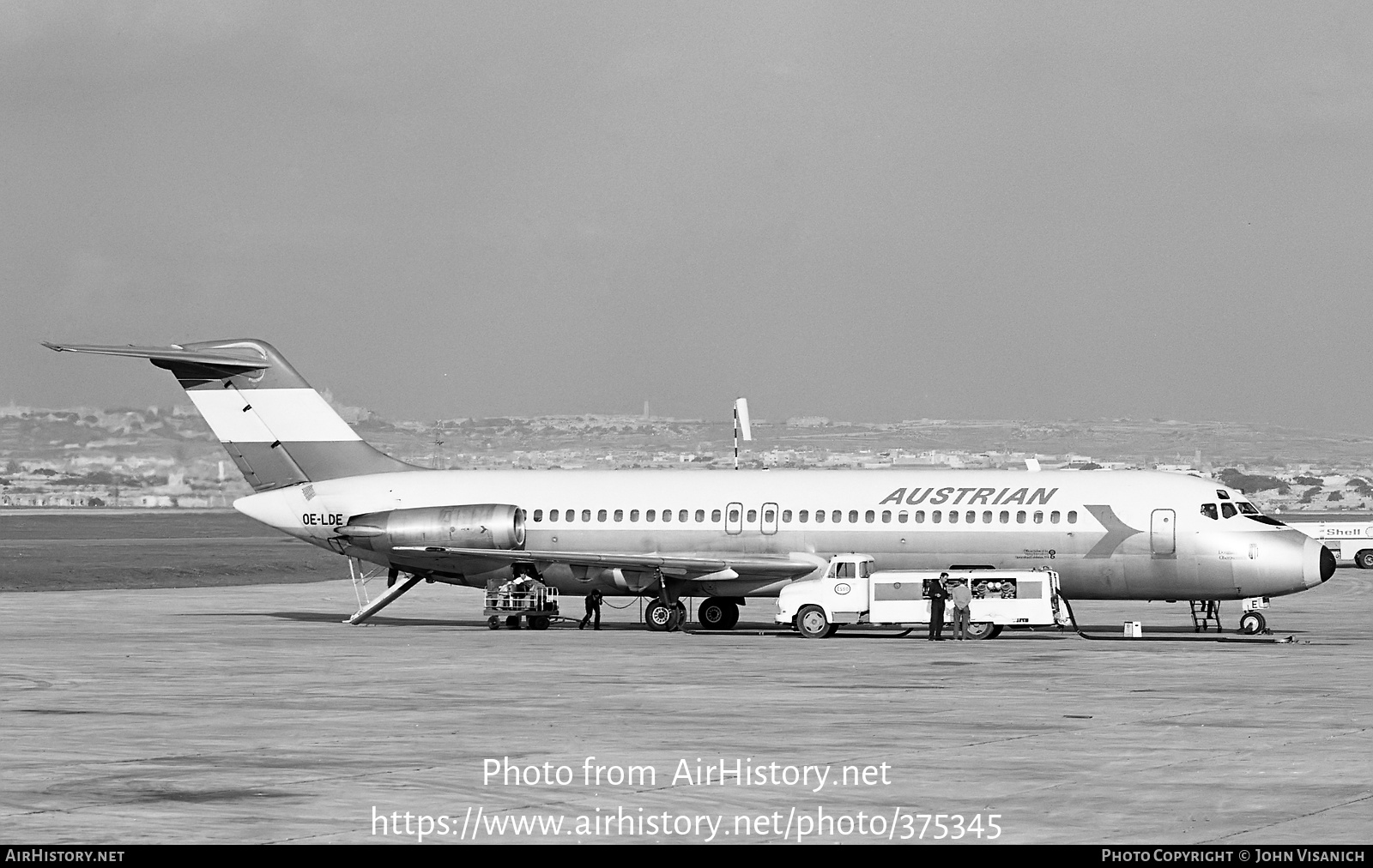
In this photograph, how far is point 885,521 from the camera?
45.8 meters

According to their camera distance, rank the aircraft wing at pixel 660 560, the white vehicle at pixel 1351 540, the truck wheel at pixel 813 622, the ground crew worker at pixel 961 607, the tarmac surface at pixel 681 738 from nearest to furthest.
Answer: the tarmac surface at pixel 681 738 → the ground crew worker at pixel 961 607 → the truck wheel at pixel 813 622 → the aircraft wing at pixel 660 560 → the white vehicle at pixel 1351 540

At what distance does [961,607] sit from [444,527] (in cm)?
1382

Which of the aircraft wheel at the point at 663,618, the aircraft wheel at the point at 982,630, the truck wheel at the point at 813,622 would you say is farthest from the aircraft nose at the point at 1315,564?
the aircraft wheel at the point at 663,618

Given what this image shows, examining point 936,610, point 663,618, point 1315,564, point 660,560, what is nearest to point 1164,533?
point 1315,564

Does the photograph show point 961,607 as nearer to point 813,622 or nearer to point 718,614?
point 813,622

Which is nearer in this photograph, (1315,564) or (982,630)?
(982,630)

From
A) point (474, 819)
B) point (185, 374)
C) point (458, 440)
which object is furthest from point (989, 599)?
point (458, 440)

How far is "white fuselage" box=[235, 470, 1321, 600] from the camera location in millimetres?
43969

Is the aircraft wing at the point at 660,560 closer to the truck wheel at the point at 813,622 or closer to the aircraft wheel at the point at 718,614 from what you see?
the aircraft wheel at the point at 718,614

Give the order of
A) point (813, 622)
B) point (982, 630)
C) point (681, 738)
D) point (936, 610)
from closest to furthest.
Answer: point (681, 738) → point (936, 610) → point (982, 630) → point (813, 622)

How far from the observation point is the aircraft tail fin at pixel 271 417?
50000 millimetres

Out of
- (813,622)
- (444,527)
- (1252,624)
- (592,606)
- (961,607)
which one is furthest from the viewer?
(592,606)

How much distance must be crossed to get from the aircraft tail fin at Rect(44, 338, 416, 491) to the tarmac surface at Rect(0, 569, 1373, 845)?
8834mm

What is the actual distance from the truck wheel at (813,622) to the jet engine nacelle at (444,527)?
27.6ft
